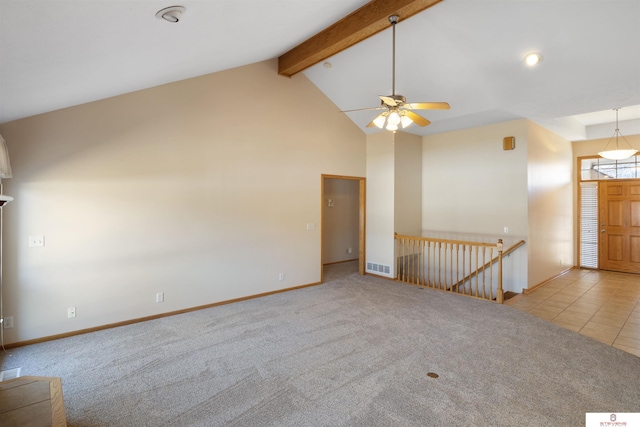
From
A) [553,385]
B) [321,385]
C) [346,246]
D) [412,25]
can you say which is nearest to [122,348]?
[321,385]

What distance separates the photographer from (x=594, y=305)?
15.8 feet

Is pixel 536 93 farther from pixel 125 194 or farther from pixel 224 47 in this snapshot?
pixel 125 194

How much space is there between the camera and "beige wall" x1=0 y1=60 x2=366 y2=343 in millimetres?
3494

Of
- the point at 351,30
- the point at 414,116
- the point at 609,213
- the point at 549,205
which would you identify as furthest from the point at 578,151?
the point at 351,30

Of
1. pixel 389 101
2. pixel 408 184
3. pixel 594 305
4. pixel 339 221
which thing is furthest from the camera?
pixel 339 221

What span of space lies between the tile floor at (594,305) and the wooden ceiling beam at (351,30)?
4311 millimetres

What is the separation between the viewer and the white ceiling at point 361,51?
6.46 ft

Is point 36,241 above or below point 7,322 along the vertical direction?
above

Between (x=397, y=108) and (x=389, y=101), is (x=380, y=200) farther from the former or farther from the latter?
(x=389, y=101)

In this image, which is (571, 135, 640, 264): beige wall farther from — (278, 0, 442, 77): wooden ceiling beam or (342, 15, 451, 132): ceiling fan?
(278, 0, 442, 77): wooden ceiling beam

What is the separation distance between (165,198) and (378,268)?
171 inches

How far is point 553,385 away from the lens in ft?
8.78

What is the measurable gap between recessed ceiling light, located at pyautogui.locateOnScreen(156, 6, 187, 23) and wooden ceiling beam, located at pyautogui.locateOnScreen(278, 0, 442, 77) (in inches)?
88.4

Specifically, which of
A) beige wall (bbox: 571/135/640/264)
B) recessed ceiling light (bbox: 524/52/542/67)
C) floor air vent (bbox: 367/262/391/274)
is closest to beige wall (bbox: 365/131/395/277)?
floor air vent (bbox: 367/262/391/274)
